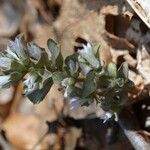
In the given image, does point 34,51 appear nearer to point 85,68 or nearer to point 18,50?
point 18,50

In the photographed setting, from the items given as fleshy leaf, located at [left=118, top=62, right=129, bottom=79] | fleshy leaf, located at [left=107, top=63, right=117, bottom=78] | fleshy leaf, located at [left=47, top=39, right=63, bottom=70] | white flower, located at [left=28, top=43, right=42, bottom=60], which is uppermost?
Answer: white flower, located at [left=28, top=43, right=42, bottom=60]

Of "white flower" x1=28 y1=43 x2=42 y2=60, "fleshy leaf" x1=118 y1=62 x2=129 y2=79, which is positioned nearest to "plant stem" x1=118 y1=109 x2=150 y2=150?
"fleshy leaf" x1=118 y1=62 x2=129 y2=79

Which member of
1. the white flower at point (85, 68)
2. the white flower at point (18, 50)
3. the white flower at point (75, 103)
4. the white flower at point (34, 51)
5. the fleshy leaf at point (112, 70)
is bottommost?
the fleshy leaf at point (112, 70)

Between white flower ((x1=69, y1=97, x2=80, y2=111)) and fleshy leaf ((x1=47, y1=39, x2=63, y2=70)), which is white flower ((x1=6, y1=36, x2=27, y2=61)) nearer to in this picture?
fleshy leaf ((x1=47, y1=39, x2=63, y2=70))

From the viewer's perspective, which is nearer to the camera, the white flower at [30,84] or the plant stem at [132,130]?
the white flower at [30,84]

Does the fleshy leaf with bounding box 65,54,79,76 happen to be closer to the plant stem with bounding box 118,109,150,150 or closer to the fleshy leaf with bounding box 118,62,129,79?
the fleshy leaf with bounding box 118,62,129,79

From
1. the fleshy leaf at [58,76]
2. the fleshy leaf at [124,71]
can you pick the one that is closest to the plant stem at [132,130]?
the fleshy leaf at [124,71]

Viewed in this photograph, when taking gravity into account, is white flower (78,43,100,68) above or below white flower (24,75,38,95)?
below

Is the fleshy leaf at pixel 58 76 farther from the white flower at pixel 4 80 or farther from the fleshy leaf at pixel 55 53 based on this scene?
the white flower at pixel 4 80

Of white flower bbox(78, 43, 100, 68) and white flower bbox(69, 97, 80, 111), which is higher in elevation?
white flower bbox(78, 43, 100, 68)

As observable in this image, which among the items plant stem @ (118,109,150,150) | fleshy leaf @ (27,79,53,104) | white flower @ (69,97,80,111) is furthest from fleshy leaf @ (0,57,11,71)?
plant stem @ (118,109,150,150)

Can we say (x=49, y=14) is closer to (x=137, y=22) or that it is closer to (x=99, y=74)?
(x=137, y=22)

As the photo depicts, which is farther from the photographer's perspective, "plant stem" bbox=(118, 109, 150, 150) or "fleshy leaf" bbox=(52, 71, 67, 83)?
"plant stem" bbox=(118, 109, 150, 150)
